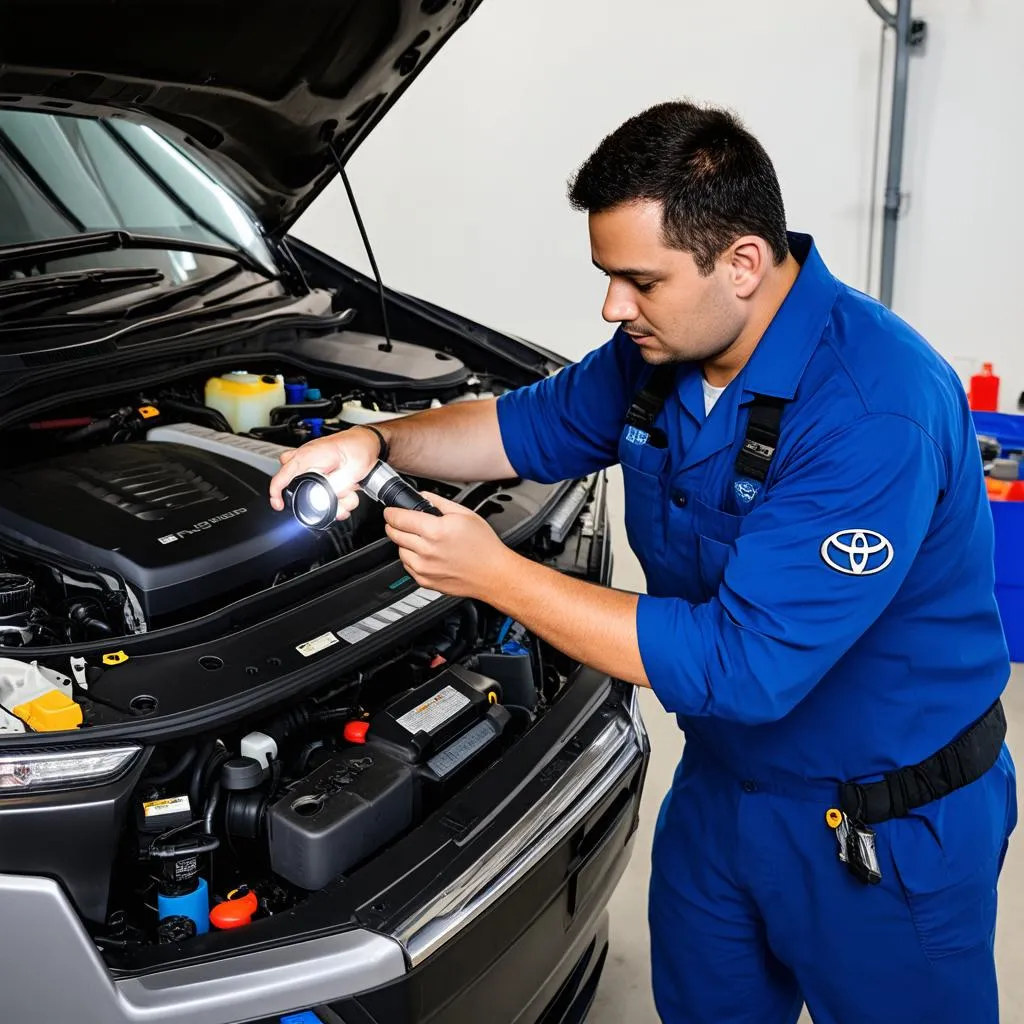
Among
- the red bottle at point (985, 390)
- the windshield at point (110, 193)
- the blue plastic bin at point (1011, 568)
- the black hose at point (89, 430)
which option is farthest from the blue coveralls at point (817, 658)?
the red bottle at point (985, 390)

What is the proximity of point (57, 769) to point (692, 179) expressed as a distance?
938 mm

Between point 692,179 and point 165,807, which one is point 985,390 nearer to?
point 692,179

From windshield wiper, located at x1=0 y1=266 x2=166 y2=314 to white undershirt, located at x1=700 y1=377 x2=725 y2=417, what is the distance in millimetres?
1305

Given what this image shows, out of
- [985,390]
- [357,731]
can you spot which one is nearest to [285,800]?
[357,731]

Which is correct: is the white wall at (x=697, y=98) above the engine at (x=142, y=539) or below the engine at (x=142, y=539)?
above

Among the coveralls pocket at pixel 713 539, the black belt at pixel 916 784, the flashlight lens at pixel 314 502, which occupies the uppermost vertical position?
the flashlight lens at pixel 314 502

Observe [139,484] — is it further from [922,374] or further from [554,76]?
[554,76]

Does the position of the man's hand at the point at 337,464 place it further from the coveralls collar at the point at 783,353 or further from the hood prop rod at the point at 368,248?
the hood prop rod at the point at 368,248

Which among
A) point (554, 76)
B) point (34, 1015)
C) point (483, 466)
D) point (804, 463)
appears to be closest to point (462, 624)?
point (483, 466)

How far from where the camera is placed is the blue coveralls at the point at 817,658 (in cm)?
122

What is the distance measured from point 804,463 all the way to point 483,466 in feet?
2.10

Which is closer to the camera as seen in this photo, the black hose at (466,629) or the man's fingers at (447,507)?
the man's fingers at (447,507)

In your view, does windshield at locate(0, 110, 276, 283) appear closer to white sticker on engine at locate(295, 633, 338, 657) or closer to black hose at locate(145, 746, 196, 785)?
white sticker on engine at locate(295, 633, 338, 657)

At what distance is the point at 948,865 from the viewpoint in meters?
1.43
